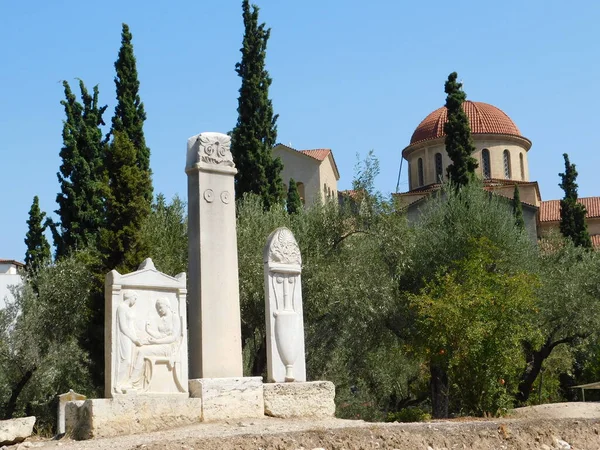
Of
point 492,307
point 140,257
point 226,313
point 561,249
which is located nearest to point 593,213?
point 561,249

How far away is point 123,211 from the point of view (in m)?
19.2

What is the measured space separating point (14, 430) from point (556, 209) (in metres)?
46.8

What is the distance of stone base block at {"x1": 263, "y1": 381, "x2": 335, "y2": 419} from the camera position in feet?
43.1

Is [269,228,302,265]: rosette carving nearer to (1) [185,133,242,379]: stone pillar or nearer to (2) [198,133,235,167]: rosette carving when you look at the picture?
(1) [185,133,242,379]: stone pillar

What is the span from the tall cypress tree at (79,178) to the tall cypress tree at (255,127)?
4817 mm

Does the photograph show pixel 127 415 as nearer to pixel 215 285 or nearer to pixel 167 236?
pixel 215 285

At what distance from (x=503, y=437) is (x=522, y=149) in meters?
40.1

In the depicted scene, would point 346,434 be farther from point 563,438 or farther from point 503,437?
point 563,438

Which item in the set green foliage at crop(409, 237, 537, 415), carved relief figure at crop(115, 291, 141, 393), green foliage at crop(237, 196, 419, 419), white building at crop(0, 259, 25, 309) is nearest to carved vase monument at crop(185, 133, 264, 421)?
carved relief figure at crop(115, 291, 141, 393)

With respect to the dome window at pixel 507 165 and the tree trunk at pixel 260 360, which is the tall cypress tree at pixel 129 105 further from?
the dome window at pixel 507 165

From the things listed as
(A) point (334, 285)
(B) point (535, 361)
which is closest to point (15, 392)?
(A) point (334, 285)

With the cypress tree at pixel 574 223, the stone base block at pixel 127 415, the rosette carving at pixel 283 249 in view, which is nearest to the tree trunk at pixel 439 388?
the rosette carving at pixel 283 249

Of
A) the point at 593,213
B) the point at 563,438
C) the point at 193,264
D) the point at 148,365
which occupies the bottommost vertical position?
the point at 563,438

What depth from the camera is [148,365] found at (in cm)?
1228
